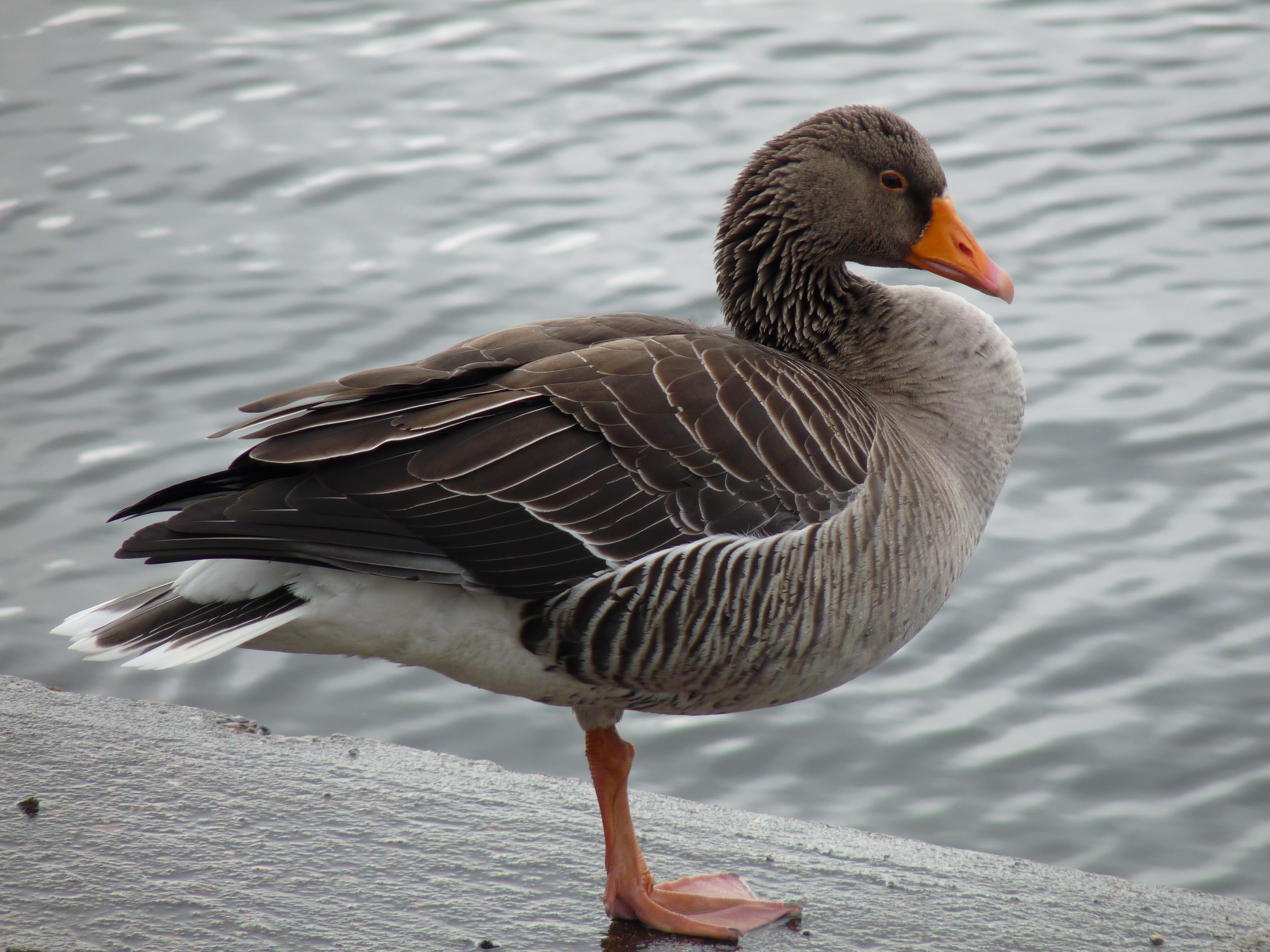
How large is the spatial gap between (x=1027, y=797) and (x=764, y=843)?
5.30 feet

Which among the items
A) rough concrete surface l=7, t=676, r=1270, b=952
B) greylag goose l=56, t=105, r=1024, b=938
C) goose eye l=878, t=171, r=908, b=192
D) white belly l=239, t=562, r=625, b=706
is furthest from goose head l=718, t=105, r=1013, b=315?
rough concrete surface l=7, t=676, r=1270, b=952

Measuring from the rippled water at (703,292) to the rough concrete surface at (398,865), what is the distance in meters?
1.00

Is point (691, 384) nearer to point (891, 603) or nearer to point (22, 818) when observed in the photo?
point (891, 603)

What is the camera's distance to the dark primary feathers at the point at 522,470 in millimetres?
3566

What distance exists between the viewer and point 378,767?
467 cm

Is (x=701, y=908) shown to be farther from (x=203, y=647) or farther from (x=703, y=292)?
(x=703, y=292)

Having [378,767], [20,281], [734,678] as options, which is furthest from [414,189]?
[734,678]

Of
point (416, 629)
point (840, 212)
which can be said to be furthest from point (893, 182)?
point (416, 629)

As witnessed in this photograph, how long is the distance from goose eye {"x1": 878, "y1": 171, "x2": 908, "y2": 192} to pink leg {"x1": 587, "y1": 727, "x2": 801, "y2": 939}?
76.3 inches

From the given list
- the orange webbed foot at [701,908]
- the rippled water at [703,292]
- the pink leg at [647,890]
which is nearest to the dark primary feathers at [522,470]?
the pink leg at [647,890]

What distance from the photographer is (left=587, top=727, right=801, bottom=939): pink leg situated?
3.90 m

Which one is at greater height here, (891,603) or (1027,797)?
(891,603)

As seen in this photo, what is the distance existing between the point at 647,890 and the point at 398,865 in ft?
2.42

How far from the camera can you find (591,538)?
370 cm
